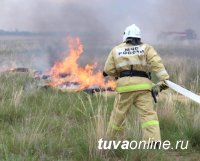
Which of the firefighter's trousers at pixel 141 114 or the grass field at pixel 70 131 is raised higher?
the firefighter's trousers at pixel 141 114

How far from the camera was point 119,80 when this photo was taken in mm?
5840

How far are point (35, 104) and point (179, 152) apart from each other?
358 centimetres

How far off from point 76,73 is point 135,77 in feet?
22.2

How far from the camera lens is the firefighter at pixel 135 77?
564cm

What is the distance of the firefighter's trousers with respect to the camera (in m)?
5.51

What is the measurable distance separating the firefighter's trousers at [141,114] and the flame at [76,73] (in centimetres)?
487

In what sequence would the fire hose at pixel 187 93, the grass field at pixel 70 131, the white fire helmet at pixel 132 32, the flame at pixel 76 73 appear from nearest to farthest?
the grass field at pixel 70 131 < the fire hose at pixel 187 93 < the white fire helmet at pixel 132 32 < the flame at pixel 76 73

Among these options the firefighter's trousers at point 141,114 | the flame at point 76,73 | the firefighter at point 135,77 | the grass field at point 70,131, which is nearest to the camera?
the grass field at point 70,131

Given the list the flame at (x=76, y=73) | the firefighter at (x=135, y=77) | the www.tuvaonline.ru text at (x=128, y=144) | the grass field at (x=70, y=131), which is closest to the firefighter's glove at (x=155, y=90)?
the firefighter at (x=135, y=77)

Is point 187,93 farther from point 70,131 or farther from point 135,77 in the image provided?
point 70,131

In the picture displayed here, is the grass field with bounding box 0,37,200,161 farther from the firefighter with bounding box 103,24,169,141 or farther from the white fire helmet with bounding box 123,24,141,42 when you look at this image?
the white fire helmet with bounding box 123,24,141,42

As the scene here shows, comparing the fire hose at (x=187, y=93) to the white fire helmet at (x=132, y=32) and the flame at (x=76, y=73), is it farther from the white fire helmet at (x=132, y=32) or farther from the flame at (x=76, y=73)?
the flame at (x=76, y=73)

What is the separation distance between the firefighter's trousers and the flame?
4.87 meters

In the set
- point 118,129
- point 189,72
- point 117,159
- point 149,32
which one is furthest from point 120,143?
point 149,32
